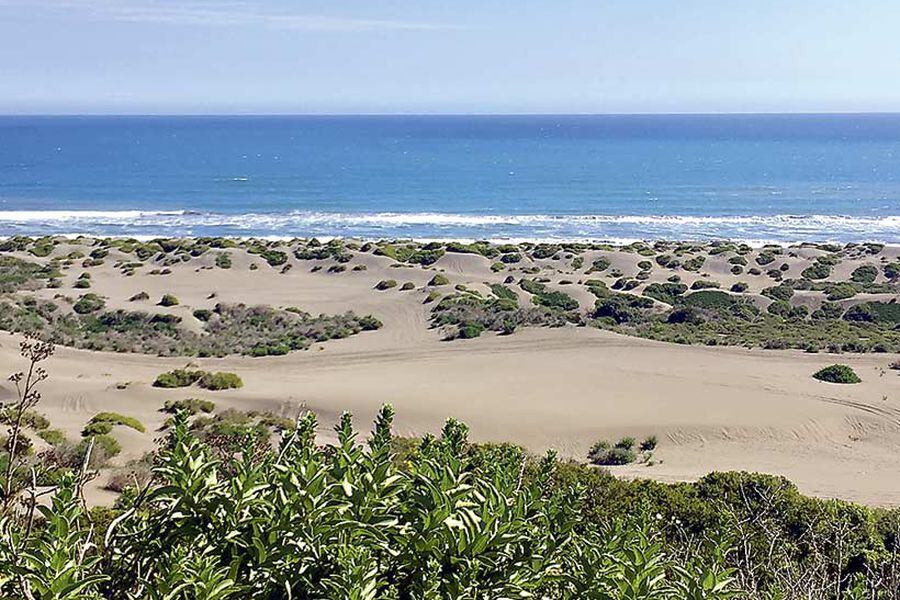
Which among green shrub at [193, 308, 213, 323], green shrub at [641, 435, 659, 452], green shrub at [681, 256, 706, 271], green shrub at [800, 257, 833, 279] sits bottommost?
green shrub at [681, 256, 706, 271]

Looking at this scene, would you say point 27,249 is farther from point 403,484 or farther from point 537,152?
point 537,152

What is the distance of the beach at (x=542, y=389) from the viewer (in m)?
17.3

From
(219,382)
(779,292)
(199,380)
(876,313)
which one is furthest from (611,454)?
(779,292)

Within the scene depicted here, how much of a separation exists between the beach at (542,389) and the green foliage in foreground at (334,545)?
31.8 feet

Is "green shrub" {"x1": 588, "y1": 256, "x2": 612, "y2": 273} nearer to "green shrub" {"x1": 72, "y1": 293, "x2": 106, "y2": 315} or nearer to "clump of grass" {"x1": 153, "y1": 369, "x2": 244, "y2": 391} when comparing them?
"green shrub" {"x1": 72, "y1": 293, "x2": 106, "y2": 315}

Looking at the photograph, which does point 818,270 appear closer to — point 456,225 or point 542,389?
point 542,389

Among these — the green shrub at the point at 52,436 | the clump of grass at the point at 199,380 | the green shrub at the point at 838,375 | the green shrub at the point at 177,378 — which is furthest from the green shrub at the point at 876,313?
the green shrub at the point at 52,436

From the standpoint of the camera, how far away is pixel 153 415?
1884 centimetres

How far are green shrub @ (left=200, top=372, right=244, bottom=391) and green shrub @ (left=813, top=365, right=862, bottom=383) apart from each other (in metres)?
15.5

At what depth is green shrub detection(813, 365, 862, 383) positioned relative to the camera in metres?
22.3

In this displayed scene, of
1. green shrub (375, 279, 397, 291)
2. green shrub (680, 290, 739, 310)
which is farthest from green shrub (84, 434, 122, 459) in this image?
green shrub (680, 290, 739, 310)

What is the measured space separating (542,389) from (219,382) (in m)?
8.32

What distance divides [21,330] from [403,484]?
27.5 m

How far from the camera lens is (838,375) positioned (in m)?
22.5
